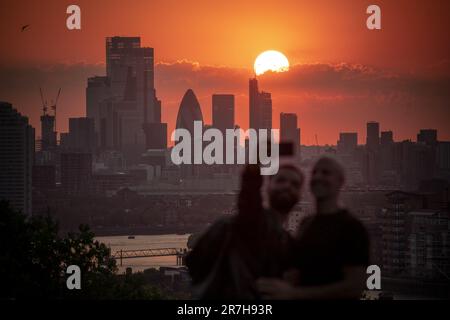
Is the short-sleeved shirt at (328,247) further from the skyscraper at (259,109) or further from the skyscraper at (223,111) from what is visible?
the skyscraper at (223,111)

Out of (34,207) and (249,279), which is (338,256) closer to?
(249,279)

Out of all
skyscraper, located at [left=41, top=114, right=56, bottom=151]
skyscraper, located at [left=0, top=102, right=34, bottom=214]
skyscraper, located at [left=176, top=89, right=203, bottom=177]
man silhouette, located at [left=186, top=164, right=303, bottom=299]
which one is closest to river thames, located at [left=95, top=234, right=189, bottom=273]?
skyscraper, located at [left=176, top=89, right=203, bottom=177]

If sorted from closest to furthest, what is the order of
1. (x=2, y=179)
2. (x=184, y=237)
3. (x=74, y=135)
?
(x=184, y=237) < (x=2, y=179) < (x=74, y=135)

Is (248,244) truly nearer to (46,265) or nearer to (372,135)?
(46,265)

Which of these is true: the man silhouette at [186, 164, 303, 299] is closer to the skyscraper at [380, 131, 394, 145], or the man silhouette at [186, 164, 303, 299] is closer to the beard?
Answer: the beard

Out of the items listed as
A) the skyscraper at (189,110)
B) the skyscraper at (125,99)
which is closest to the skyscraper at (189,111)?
the skyscraper at (189,110)

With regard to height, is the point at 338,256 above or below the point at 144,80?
below
